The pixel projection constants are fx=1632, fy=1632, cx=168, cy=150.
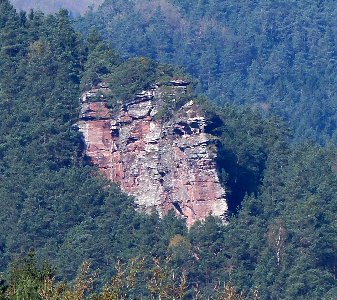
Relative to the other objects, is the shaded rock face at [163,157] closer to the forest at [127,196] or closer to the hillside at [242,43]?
the forest at [127,196]

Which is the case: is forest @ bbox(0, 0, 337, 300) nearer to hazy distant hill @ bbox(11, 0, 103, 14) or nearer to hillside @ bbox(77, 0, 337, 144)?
hillside @ bbox(77, 0, 337, 144)

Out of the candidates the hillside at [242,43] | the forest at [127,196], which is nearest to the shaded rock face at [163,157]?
the forest at [127,196]

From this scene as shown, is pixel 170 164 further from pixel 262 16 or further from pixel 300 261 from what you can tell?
pixel 262 16

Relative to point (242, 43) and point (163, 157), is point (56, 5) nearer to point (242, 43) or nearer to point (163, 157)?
point (242, 43)

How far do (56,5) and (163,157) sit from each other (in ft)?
341

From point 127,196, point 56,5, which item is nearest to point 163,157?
point 127,196

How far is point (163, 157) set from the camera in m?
54.8

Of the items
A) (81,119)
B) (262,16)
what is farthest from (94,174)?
(262,16)

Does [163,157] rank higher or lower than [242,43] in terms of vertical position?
higher

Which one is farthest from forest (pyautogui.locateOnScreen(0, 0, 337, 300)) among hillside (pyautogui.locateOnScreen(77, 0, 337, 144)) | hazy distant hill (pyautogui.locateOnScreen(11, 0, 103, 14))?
hazy distant hill (pyautogui.locateOnScreen(11, 0, 103, 14))

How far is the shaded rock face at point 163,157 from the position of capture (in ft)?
177

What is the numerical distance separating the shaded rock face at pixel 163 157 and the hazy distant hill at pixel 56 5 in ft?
304

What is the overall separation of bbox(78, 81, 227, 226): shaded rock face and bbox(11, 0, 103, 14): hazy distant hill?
304 feet

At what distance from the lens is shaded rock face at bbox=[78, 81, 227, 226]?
177ft
